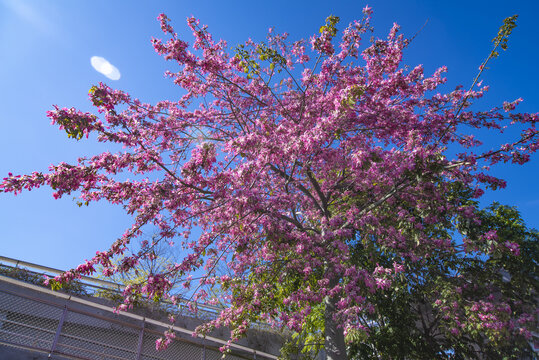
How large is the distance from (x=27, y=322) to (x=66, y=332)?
1081 mm

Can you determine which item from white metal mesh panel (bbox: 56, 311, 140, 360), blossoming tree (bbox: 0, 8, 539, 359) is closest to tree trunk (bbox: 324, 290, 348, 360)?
blossoming tree (bbox: 0, 8, 539, 359)

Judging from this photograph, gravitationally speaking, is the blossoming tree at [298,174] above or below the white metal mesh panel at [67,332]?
above

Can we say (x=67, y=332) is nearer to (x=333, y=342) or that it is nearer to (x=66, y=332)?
(x=66, y=332)

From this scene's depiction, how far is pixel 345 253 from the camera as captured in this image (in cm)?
809

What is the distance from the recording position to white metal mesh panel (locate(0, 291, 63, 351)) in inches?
297

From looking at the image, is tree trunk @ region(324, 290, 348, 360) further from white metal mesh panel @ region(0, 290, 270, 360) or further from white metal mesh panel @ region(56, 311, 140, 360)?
white metal mesh panel @ region(56, 311, 140, 360)

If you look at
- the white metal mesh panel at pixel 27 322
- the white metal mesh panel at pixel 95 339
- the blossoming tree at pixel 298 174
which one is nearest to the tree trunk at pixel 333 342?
the blossoming tree at pixel 298 174

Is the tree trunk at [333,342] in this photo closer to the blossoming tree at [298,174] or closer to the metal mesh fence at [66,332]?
the blossoming tree at [298,174]

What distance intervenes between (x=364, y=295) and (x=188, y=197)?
4766mm

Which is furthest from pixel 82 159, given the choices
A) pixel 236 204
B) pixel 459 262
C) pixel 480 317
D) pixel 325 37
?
pixel 459 262

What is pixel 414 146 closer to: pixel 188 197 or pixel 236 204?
pixel 236 204

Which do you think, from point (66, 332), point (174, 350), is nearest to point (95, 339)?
point (66, 332)

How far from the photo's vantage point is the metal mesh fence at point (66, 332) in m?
7.71

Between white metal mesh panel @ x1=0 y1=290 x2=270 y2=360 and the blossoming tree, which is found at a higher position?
the blossoming tree
